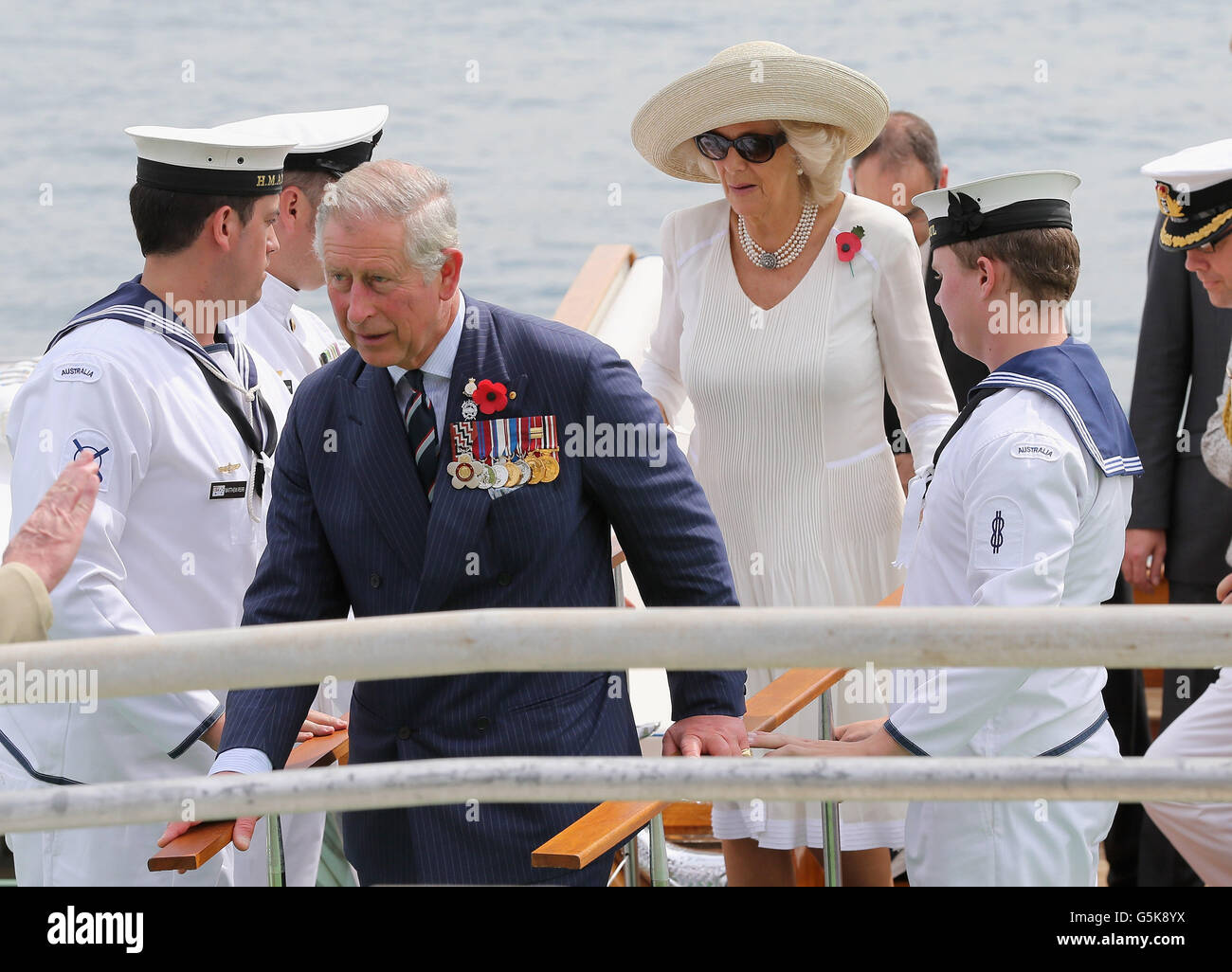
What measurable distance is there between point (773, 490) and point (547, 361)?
3.50 ft

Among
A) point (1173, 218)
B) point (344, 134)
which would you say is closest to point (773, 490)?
point (1173, 218)

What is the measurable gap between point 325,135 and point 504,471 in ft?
4.75

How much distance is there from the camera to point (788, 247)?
11.1 ft

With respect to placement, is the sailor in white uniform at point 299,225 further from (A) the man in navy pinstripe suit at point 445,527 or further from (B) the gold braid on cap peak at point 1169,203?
(B) the gold braid on cap peak at point 1169,203

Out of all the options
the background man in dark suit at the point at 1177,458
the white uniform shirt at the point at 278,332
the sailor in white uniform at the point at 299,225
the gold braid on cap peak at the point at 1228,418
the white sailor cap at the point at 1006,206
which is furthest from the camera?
the background man in dark suit at the point at 1177,458

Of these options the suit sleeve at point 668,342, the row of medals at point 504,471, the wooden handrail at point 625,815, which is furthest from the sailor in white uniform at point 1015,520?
the suit sleeve at point 668,342

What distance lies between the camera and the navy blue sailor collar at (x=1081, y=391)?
244cm

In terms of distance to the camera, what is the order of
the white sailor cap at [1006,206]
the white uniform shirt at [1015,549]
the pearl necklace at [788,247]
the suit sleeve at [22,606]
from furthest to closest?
the pearl necklace at [788,247]
the white sailor cap at [1006,206]
the white uniform shirt at [1015,549]
the suit sleeve at [22,606]

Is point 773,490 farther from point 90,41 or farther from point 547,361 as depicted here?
point 90,41

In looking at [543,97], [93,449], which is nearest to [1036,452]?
[93,449]

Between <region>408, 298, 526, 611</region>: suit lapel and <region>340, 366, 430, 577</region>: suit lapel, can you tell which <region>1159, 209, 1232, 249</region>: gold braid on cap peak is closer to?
<region>408, 298, 526, 611</region>: suit lapel

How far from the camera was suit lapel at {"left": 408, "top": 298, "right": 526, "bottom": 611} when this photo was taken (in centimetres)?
238

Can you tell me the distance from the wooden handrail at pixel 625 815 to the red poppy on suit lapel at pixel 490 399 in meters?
0.58
